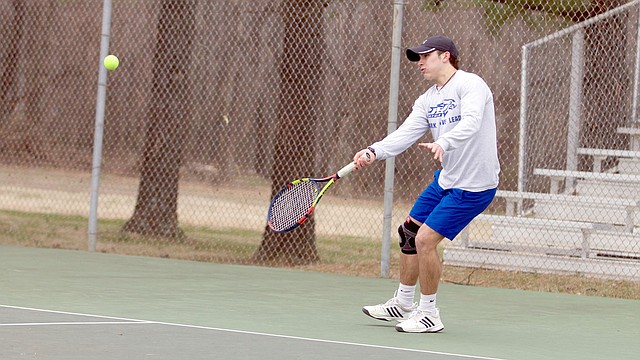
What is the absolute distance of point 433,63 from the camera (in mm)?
6812

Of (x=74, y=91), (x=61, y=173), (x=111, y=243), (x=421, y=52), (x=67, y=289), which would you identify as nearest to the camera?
(x=421, y=52)

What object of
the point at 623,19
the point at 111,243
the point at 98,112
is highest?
the point at 623,19

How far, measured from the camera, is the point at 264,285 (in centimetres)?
931

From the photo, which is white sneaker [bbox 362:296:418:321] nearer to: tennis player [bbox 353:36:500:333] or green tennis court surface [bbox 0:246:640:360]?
green tennis court surface [bbox 0:246:640:360]

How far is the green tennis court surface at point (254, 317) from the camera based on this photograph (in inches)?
234

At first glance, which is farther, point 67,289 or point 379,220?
point 379,220

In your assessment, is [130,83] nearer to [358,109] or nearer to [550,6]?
[358,109]

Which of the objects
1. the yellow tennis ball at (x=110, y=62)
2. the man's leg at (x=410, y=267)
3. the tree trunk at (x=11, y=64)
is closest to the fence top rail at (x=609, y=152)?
the yellow tennis ball at (x=110, y=62)

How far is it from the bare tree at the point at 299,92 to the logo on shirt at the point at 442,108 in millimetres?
4707

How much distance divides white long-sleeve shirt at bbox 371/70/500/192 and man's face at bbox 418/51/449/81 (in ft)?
0.28

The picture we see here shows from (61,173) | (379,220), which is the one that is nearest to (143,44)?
(61,173)

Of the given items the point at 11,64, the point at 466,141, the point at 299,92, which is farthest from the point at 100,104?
the point at 11,64

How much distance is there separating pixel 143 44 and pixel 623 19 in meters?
14.7

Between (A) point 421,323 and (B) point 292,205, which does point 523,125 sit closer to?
(B) point 292,205
